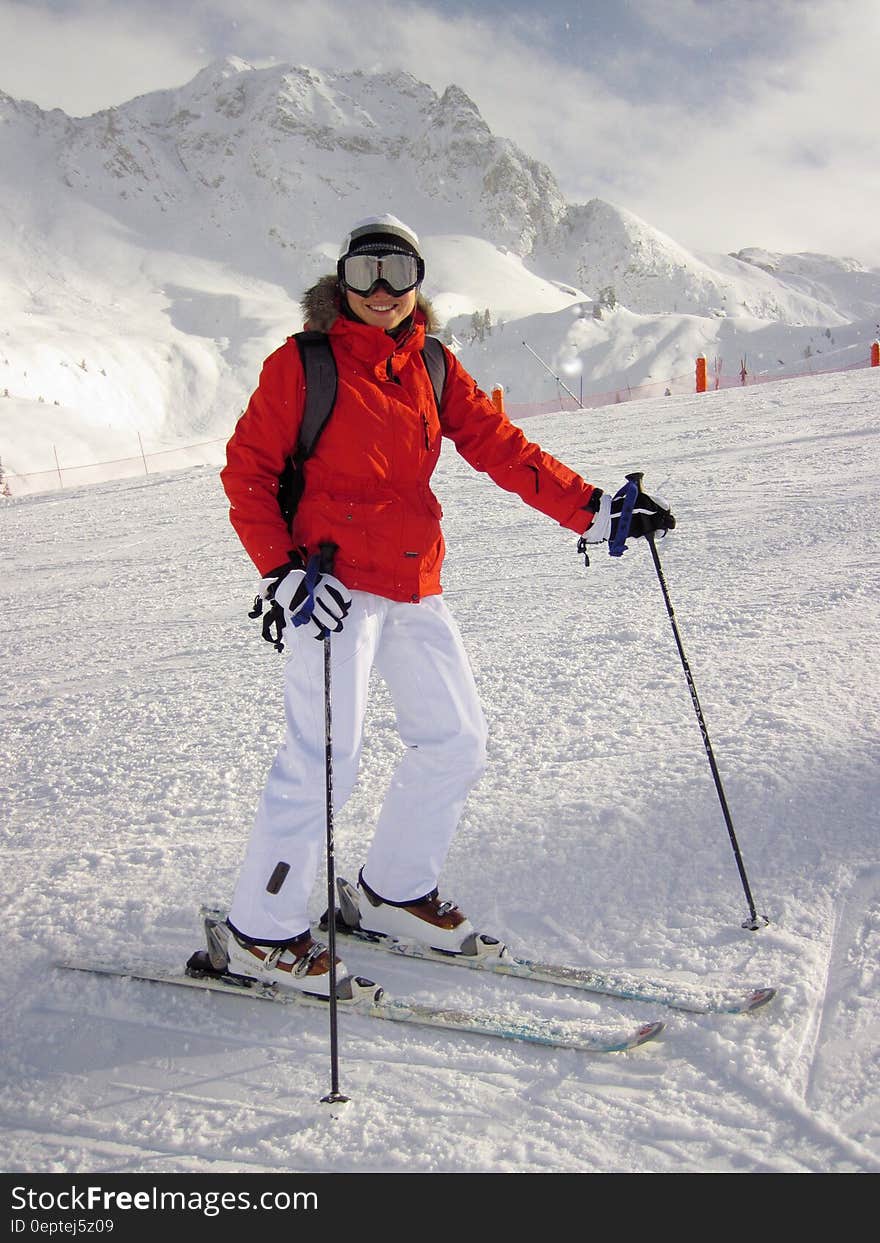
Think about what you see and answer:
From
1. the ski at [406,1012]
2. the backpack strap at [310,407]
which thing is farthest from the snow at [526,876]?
the backpack strap at [310,407]

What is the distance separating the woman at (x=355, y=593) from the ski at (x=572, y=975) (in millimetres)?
54

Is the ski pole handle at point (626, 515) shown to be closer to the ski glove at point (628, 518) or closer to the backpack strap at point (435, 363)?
the ski glove at point (628, 518)

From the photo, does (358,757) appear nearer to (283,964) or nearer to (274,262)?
(283,964)

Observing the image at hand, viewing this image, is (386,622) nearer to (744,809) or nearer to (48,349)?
(744,809)

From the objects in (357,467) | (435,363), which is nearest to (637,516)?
(435,363)

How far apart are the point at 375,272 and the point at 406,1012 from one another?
198 centimetres

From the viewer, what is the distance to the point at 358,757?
7.94 ft

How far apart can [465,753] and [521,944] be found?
607mm

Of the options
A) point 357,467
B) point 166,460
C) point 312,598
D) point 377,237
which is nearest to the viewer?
point 312,598

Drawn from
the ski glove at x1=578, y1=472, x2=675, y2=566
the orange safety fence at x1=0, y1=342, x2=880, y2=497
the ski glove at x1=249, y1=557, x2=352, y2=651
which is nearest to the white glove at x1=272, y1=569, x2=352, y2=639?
the ski glove at x1=249, y1=557, x2=352, y2=651

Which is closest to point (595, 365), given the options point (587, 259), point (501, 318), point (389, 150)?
point (501, 318)

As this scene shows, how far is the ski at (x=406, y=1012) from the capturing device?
209 centimetres

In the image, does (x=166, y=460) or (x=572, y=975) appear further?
(x=166, y=460)
